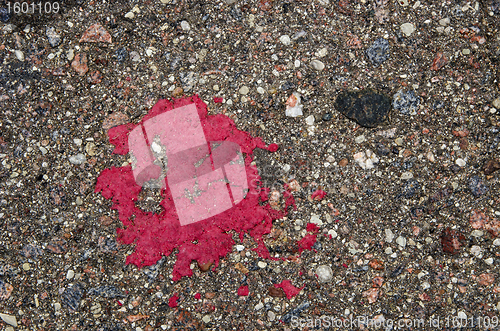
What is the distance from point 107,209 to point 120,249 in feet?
1.03

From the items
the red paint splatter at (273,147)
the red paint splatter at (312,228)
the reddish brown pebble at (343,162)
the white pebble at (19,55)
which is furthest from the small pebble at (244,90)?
the white pebble at (19,55)

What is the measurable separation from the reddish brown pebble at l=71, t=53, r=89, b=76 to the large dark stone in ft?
6.43

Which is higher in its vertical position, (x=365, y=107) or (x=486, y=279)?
(x=365, y=107)

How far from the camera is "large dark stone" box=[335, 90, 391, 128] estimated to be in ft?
7.15

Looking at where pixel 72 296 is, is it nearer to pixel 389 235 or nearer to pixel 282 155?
pixel 282 155

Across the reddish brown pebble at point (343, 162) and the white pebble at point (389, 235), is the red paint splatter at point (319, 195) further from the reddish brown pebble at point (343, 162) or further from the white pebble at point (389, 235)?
the white pebble at point (389, 235)

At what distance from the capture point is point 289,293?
7.00ft

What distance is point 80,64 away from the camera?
7.47 ft

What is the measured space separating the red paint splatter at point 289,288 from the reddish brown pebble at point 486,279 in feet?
4.27

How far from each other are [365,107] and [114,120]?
1.91 m

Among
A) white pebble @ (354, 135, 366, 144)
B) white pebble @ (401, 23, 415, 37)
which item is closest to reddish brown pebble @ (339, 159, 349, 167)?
white pebble @ (354, 135, 366, 144)

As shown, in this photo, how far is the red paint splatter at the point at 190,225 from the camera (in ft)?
7.03

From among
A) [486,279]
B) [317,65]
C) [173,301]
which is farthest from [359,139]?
[173,301]

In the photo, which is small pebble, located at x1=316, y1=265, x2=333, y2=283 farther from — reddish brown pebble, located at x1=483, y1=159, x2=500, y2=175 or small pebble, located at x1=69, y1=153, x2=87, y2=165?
small pebble, located at x1=69, y1=153, x2=87, y2=165
